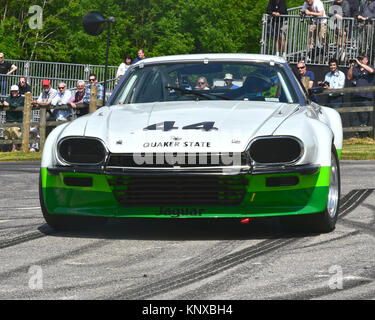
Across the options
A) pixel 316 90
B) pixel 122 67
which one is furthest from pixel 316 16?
pixel 316 90

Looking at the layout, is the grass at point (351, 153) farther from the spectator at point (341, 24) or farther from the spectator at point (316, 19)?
the spectator at point (316, 19)

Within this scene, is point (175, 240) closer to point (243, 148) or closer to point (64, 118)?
point (243, 148)

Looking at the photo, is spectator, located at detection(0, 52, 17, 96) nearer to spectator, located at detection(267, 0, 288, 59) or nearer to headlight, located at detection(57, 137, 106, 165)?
spectator, located at detection(267, 0, 288, 59)

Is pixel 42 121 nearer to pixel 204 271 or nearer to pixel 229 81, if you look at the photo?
pixel 229 81

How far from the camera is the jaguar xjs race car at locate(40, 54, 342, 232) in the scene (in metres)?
6.93

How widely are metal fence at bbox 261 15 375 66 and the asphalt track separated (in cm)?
1329

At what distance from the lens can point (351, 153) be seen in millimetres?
17828

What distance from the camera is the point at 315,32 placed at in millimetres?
22109

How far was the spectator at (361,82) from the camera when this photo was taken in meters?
19.6

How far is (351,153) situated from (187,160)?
1131 cm
